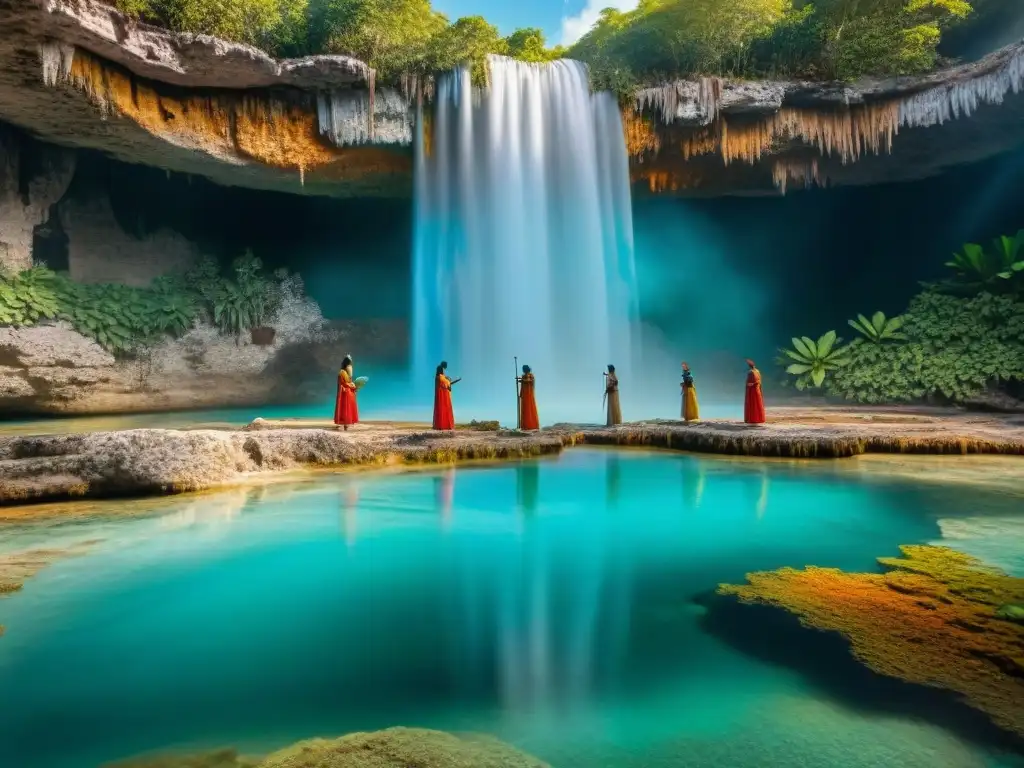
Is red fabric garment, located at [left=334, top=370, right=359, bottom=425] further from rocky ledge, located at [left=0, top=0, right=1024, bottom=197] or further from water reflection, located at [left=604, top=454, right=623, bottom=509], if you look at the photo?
rocky ledge, located at [left=0, top=0, right=1024, bottom=197]

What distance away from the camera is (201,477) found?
8.40 m

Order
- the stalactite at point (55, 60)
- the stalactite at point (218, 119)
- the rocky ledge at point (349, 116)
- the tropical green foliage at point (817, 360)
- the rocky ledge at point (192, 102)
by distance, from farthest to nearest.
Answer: the tropical green foliage at point (817, 360) < the stalactite at point (218, 119) < the rocky ledge at point (349, 116) < the rocky ledge at point (192, 102) < the stalactite at point (55, 60)

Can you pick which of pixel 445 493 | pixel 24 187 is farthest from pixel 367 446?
pixel 24 187

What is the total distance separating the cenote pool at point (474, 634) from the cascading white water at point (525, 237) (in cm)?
1151

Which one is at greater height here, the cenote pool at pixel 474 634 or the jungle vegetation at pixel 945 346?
the jungle vegetation at pixel 945 346

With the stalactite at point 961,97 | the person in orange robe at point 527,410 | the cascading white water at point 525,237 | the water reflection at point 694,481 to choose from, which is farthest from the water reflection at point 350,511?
the stalactite at point 961,97

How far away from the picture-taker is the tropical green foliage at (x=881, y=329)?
1770 centimetres

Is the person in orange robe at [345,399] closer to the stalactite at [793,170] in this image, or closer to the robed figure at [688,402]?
the robed figure at [688,402]

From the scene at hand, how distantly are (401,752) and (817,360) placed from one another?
18.0 m

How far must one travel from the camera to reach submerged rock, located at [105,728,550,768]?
2729mm

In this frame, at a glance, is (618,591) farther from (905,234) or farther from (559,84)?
(905,234)

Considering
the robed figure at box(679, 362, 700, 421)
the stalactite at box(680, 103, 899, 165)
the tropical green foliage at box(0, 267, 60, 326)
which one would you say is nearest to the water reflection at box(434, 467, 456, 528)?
the robed figure at box(679, 362, 700, 421)

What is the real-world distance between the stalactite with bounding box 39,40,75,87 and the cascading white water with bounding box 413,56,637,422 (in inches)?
310

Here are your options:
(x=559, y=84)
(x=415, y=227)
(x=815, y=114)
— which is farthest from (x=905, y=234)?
(x=415, y=227)
